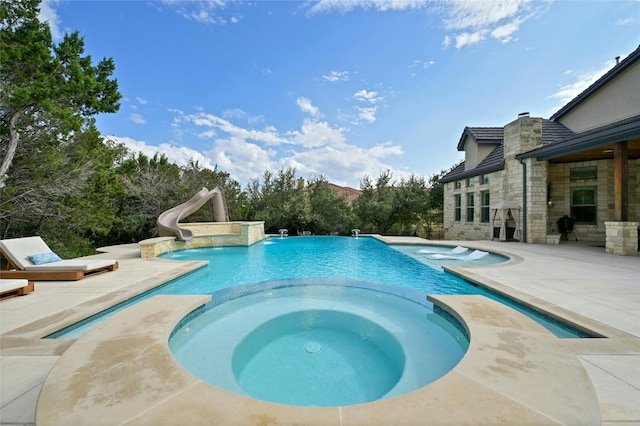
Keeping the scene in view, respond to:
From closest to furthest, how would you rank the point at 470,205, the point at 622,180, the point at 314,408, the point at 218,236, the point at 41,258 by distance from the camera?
the point at 314,408 → the point at 41,258 → the point at 622,180 → the point at 218,236 → the point at 470,205

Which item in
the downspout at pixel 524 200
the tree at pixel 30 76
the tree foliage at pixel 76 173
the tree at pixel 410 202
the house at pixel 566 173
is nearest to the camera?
the tree at pixel 30 76

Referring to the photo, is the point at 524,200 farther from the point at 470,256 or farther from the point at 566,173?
the point at 470,256

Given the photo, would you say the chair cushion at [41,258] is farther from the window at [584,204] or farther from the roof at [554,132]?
the window at [584,204]

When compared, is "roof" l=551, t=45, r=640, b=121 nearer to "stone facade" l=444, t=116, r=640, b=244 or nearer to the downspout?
"stone facade" l=444, t=116, r=640, b=244

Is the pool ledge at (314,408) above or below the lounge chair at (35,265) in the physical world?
A: below

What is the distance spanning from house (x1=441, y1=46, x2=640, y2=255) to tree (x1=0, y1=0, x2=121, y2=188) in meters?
16.6

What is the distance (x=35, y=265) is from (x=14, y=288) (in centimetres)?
166

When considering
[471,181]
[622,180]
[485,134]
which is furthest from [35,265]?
[485,134]

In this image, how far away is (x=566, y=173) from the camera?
1162cm

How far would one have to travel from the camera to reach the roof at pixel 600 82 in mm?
9602

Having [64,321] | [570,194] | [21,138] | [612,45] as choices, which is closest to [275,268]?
[64,321]

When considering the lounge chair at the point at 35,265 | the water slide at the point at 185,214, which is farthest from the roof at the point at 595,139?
the water slide at the point at 185,214

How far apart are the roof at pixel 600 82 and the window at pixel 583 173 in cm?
321

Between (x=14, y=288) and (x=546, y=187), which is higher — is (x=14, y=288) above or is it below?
below
